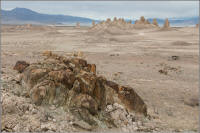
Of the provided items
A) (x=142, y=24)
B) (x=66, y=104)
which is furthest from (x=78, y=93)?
(x=142, y=24)

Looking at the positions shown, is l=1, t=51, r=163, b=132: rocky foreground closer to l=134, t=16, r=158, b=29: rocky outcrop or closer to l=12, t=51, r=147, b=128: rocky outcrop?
l=12, t=51, r=147, b=128: rocky outcrop

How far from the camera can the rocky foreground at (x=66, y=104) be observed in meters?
5.17

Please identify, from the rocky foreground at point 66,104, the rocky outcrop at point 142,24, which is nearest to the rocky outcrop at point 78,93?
the rocky foreground at point 66,104

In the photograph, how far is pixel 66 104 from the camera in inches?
233

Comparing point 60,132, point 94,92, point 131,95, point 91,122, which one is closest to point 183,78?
point 131,95

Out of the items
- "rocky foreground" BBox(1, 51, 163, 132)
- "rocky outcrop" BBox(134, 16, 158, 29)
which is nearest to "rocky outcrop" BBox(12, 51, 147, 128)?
"rocky foreground" BBox(1, 51, 163, 132)

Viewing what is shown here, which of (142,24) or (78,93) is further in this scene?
(142,24)

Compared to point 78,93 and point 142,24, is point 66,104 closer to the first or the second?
point 78,93

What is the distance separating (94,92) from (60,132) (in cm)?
201

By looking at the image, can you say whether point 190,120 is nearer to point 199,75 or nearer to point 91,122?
point 91,122

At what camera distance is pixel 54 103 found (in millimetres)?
5879

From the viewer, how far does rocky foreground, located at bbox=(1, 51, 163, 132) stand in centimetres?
517

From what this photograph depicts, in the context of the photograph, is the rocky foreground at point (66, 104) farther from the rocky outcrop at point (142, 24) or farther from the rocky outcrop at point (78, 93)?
the rocky outcrop at point (142, 24)

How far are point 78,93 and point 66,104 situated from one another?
57 cm
